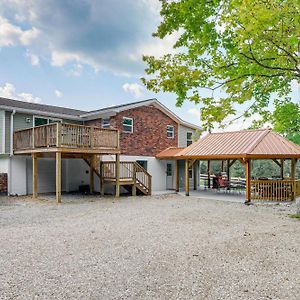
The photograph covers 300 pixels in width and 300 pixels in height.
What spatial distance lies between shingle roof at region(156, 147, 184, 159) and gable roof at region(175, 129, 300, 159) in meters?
2.20

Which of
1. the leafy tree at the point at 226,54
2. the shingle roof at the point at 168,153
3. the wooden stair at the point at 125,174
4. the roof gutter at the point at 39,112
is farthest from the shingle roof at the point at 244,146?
the roof gutter at the point at 39,112

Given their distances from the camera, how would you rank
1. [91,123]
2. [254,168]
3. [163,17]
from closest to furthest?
1. [163,17]
2. [91,123]
3. [254,168]

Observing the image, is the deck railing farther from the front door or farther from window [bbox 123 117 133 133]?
the front door

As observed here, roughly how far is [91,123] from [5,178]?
19.8 ft

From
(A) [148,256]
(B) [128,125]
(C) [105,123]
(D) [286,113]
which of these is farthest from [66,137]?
(D) [286,113]

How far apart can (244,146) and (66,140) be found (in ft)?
29.3

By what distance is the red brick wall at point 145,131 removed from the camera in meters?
19.0

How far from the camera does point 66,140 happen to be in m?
13.8

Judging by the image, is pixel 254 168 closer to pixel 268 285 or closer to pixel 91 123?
pixel 91 123

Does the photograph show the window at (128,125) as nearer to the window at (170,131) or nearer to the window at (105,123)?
the window at (105,123)

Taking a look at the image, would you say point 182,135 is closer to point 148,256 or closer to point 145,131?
point 145,131

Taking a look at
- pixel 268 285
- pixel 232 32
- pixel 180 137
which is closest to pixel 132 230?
pixel 268 285

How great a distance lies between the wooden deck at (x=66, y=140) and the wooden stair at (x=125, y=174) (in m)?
1.97

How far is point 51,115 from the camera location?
57.8 ft
